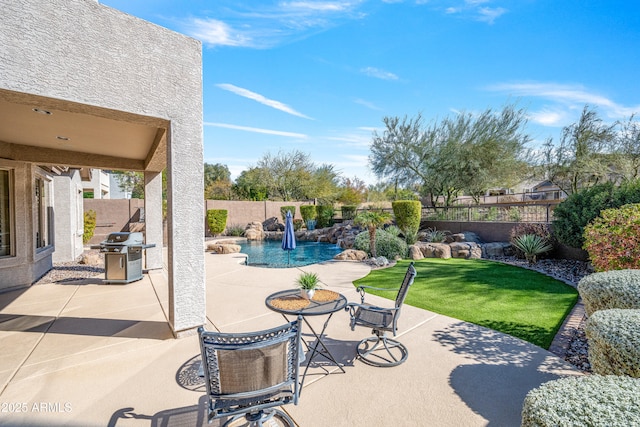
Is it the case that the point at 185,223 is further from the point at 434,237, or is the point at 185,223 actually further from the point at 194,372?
the point at 434,237

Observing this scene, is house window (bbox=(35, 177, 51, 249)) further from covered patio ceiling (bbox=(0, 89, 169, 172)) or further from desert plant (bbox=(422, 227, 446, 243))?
desert plant (bbox=(422, 227, 446, 243))

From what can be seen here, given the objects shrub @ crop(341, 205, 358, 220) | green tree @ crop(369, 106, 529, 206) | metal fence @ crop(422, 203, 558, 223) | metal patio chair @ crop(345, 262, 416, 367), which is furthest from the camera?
shrub @ crop(341, 205, 358, 220)

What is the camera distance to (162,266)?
822cm

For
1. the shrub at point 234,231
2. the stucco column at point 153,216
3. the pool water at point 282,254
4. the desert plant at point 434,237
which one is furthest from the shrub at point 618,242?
the shrub at point 234,231

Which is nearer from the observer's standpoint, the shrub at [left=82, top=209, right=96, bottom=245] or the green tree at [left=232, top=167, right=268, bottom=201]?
the shrub at [left=82, top=209, right=96, bottom=245]

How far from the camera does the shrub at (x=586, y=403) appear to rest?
125cm

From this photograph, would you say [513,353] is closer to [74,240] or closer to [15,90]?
[15,90]

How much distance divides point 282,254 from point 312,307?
10.9 metres

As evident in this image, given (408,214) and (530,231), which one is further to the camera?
(408,214)

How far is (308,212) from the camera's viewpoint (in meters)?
21.6

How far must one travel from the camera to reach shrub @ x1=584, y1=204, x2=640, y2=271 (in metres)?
4.35

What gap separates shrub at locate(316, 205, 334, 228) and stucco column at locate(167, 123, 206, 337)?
1763 centimetres

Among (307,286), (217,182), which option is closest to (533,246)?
(307,286)

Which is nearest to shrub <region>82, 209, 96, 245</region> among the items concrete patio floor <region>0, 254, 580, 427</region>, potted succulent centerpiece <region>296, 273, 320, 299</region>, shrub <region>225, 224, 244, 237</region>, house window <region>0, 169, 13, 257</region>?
shrub <region>225, 224, 244, 237</region>
